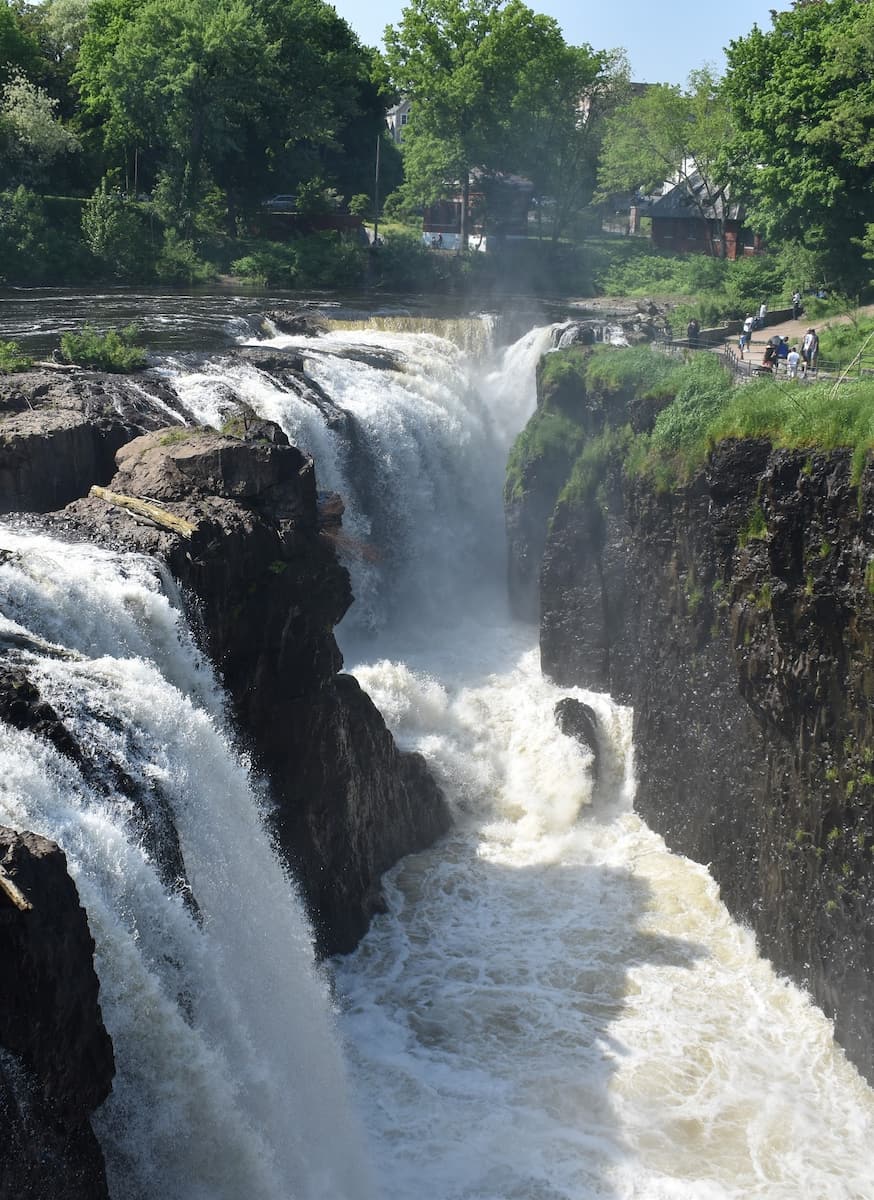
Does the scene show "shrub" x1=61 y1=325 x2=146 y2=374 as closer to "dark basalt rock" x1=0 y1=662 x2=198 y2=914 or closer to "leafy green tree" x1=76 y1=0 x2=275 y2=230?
"dark basalt rock" x1=0 y1=662 x2=198 y2=914

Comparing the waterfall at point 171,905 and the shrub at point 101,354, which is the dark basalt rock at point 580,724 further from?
the shrub at point 101,354

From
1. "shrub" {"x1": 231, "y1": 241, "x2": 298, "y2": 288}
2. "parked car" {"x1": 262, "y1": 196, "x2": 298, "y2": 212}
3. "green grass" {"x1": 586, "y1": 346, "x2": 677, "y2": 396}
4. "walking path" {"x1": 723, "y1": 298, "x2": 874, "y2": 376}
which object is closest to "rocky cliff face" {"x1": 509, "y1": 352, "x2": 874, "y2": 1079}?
"green grass" {"x1": 586, "y1": 346, "x2": 677, "y2": 396}

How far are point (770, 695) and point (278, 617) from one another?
8.01 meters

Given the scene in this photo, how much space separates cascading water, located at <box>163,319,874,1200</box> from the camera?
1620 centimetres

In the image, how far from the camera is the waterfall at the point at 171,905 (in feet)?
37.4

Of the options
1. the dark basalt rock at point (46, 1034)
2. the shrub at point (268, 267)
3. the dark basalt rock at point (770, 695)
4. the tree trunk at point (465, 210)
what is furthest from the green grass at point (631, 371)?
the tree trunk at point (465, 210)

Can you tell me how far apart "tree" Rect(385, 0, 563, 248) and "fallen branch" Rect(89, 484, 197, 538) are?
51183 mm

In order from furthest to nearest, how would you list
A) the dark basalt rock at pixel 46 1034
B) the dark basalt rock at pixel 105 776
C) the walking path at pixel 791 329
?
the walking path at pixel 791 329 → the dark basalt rock at pixel 105 776 → the dark basalt rock at pixel 46 1034

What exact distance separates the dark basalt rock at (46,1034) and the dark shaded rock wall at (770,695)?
38.2 ft

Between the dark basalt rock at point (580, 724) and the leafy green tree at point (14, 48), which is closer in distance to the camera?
the dark basalt rock at point (580, 724)

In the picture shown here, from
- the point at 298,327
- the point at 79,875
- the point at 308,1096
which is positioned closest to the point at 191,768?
the point at 79,875

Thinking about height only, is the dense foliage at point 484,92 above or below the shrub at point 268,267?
above

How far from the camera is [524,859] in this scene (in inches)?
920

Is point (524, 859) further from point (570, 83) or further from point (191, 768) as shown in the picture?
point (570, 83)
